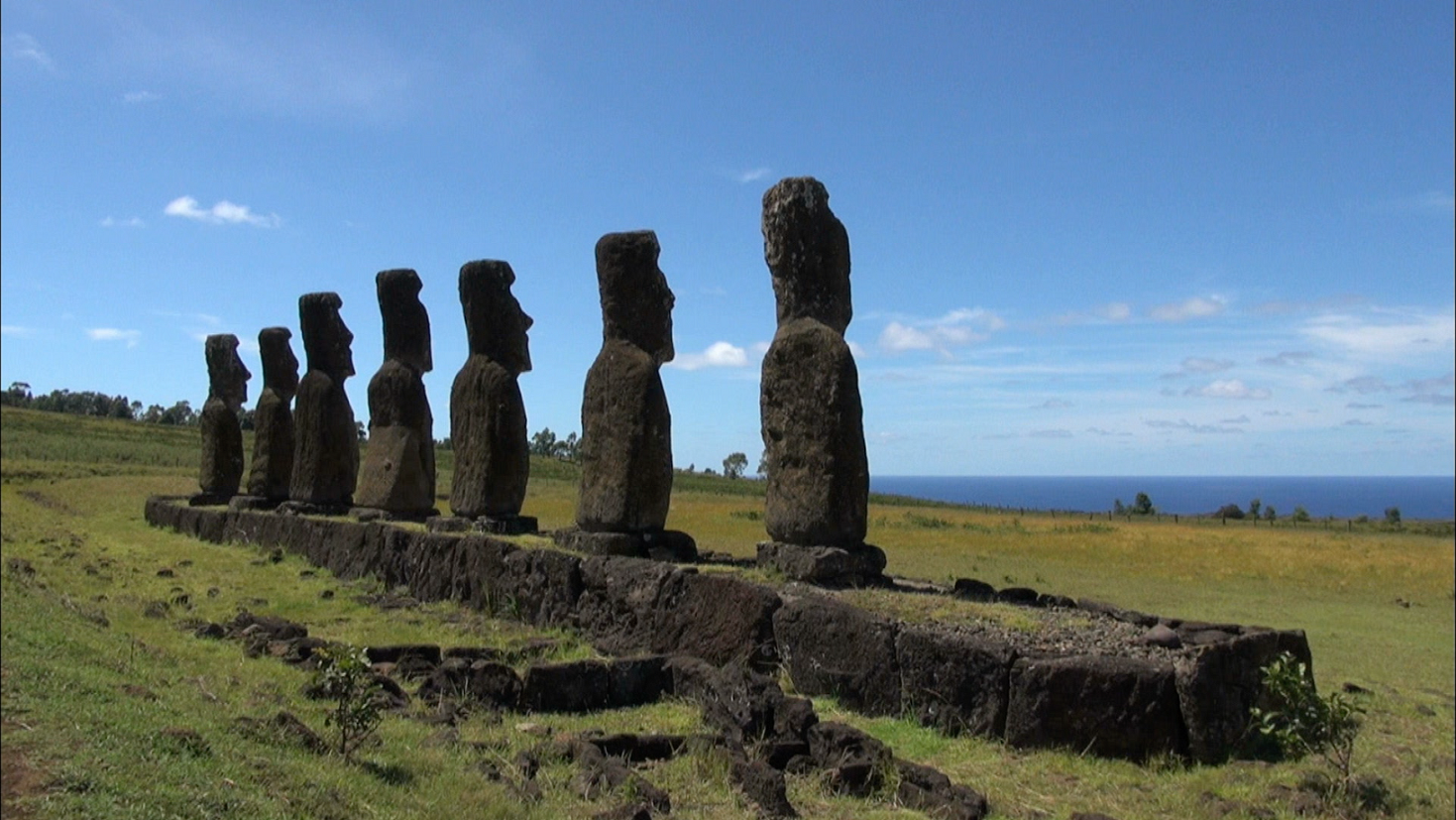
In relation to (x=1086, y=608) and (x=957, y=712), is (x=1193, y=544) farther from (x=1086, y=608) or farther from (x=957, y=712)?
(x=957, y=712)

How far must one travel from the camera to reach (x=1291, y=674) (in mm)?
7004

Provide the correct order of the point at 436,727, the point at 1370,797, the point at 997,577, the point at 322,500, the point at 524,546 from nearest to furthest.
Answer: the point at 1370,797 → the point at 436,727 → the point at 524,546 → the point at 322,500 → the point at 997,577

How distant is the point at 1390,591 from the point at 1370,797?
19.0m

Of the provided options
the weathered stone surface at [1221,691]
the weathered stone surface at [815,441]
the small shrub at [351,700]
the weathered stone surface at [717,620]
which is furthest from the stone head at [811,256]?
the small shrub at [351,700]

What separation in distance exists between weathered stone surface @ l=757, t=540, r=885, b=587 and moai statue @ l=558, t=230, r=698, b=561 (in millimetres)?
1954

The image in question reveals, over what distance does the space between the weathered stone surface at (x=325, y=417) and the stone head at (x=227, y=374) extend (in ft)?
16.4

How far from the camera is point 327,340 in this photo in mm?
19234

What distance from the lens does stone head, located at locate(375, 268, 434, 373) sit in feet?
57.8

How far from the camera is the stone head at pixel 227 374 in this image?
23.7 metres

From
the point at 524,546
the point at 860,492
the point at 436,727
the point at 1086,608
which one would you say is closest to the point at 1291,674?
the point at 1086,608

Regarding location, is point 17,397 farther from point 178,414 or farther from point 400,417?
Answer: point 400,417

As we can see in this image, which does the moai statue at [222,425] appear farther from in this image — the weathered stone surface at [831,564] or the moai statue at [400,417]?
the weathered stone surface at [831,564]

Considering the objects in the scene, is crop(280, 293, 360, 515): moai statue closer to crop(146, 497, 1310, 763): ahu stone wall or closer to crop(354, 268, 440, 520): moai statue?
crop(354, 268, 440, 520): moai statue

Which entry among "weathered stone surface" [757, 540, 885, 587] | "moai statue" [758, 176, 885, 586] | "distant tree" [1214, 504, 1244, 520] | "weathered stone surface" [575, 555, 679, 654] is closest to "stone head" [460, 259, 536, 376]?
"weathered stone surface" [575, 555, 679, 654]
